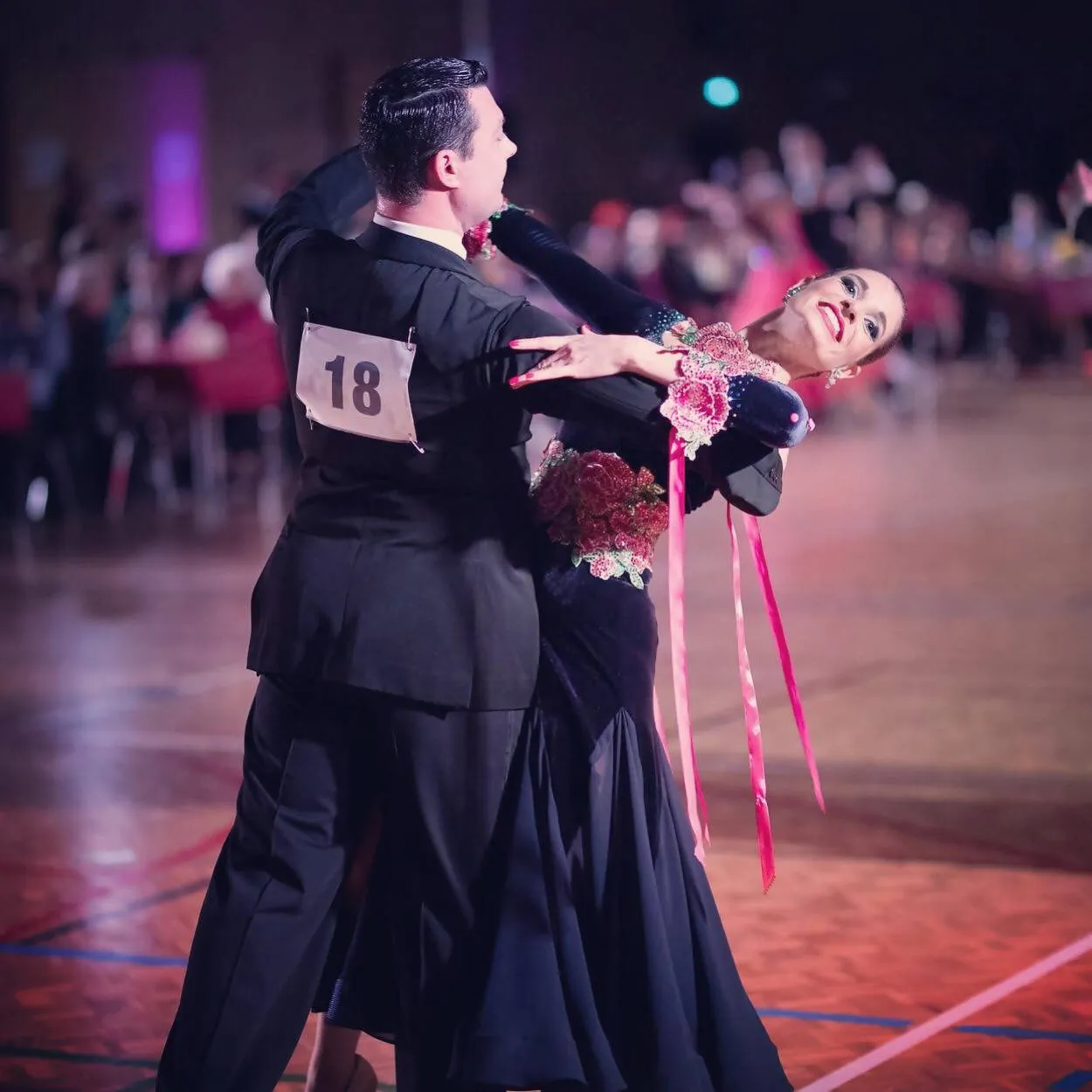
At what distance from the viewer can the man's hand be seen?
524 centimetres

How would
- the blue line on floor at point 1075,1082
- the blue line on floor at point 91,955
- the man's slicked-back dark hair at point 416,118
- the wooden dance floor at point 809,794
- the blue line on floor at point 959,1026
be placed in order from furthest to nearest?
the blue line on floor at point 91,955, the wooden dance floor at point 809,794, the blue line on floor at point 959,1026, the blue line on floor at point 1075,1082, the man's slicked-back dark hair at point 416,118

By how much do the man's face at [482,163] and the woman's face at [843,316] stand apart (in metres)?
0.59

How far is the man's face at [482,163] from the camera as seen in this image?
102 inches

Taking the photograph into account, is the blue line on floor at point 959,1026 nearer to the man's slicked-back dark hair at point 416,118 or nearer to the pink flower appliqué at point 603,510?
the pink flower appliqué at point 603,510

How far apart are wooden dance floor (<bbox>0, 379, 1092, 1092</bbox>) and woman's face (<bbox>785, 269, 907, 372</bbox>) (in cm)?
122

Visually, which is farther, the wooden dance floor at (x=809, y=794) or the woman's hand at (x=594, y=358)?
the wooden dance floor at (x=809, y=794)

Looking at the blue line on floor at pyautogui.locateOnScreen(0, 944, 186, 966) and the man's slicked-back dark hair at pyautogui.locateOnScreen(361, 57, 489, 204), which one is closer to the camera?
the man's slicked-back dark hair at pyautogui.locateOnScreen(361, 57, 489, 204)

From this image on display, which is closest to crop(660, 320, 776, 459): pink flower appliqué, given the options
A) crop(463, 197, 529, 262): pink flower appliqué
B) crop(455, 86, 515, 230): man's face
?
crop(455, 86, 515, 230): man's face

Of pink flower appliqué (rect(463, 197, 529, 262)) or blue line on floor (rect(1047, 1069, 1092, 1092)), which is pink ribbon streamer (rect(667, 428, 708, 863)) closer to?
pink flower appliqué (rect(463, 197, 529, 262))

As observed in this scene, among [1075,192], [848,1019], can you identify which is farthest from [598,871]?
[1075,192]

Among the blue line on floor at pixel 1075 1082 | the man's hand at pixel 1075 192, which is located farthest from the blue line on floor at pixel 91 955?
the man's hand at pixel 1075 192

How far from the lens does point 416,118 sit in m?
2.55

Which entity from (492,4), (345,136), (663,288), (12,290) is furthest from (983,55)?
(12,290)

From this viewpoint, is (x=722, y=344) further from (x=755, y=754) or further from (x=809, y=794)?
(x=809, y=794)
